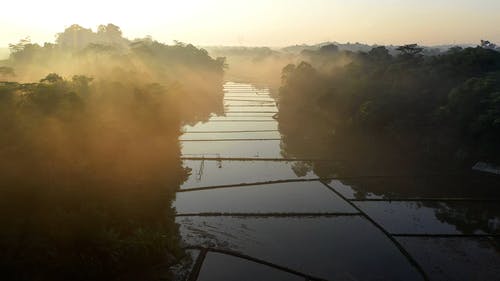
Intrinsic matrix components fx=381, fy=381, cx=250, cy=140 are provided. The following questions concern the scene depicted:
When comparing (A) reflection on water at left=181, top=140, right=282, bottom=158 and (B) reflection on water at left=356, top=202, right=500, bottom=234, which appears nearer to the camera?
(B) reflection on water at left=356, top=202, right=500, bottom=234

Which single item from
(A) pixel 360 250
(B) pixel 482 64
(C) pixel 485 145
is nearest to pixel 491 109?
(C) pixel 485 145

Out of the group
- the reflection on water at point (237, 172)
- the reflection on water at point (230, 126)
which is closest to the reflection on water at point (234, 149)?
the reflection on water at point (237, 172)

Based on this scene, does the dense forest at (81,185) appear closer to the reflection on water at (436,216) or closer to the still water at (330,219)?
the still water at (330,219)

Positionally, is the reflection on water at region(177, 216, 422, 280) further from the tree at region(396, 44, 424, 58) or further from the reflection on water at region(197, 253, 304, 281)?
the tree at region(396, 44, 424, 58)

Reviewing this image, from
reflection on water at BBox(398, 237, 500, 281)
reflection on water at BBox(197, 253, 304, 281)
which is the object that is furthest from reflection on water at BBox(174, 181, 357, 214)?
reflection on water at BBox(197, 253, 304, 281)

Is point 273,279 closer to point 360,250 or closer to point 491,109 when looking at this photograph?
point 360,250

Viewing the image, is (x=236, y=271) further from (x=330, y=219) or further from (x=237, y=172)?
(x=237, y=172)

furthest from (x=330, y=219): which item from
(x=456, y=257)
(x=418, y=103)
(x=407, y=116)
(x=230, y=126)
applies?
(x=230, y=126)
